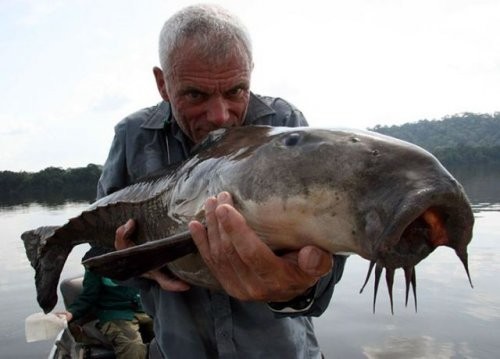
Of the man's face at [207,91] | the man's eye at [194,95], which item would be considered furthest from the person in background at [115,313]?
the man's eye at [194,95]

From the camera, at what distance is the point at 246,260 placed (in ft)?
7.98

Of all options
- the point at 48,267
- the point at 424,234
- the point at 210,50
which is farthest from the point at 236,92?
the point at 48,267

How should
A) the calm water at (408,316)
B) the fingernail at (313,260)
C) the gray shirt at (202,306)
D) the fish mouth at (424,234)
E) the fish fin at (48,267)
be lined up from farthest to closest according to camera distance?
the calm water at (408,316) → the fish fin at (48,267) → the gray shirt at (202,306) → the fingernail at (313,260) → the fish mouth at (424,234)

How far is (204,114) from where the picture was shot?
10.8 feet

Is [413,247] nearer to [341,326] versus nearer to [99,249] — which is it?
[99,249]

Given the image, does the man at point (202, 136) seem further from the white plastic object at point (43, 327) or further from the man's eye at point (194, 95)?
the white plastic object at point (43, 327)

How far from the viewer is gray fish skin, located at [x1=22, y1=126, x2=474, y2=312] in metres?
1.85

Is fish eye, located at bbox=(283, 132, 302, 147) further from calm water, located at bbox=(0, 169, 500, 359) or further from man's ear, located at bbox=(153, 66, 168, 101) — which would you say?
calm water, located at bbox=(0, 169, 500, 359)

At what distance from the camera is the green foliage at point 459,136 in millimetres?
90062

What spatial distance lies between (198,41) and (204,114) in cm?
48

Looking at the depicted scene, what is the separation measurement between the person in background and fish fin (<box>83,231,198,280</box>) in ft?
16.5

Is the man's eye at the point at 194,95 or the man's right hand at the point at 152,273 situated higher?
the man's eye at the point at 194,95

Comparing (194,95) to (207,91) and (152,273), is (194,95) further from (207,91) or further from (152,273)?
(152,273)

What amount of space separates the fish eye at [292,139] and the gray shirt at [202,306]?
100 centimetres
